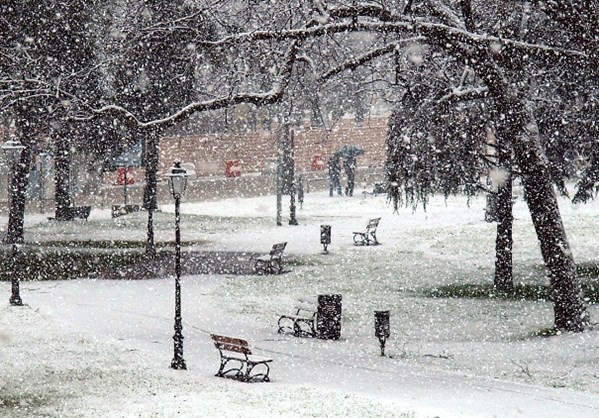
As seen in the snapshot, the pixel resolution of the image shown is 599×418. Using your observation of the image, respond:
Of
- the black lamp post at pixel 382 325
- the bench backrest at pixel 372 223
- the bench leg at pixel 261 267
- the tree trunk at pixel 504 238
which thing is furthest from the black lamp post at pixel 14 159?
the bench backrest at pixel 372 223

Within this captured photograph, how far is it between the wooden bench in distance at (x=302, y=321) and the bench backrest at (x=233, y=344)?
4.49 m

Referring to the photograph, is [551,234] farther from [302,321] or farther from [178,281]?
[178,281]

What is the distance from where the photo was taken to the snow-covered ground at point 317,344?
43.2 ft

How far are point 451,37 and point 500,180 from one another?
282 inches

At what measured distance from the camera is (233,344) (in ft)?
49.5

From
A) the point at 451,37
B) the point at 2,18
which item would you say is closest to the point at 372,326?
the point at 451,37

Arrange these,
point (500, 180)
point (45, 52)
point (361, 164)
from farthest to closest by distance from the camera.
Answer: point (361, 164)
point (45, 52)
point (500, 180)

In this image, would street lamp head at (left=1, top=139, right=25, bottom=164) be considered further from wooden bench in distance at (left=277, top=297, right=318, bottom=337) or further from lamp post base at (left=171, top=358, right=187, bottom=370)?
lamp post base at (left=171, top=358, right=187, bottom=370)

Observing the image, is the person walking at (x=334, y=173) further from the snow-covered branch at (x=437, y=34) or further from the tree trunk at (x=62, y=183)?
the snow-covered branch at (x=437, y=34)

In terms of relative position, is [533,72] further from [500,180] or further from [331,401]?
[331,401]

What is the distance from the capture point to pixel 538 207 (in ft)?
61.6

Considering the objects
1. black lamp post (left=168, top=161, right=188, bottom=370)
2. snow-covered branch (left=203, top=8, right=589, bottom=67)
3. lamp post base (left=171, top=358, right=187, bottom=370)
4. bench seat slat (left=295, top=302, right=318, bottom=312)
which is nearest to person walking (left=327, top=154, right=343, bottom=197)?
bench seat slat (left=295, top=302, right=318, bottom=312)

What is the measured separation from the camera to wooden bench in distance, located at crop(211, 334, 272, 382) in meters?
14.9

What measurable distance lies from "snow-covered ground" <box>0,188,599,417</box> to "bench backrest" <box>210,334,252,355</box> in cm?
59
